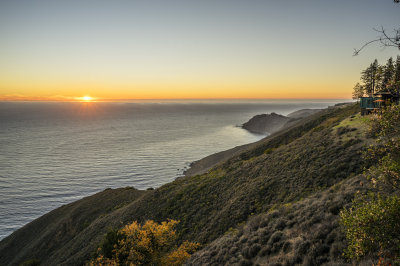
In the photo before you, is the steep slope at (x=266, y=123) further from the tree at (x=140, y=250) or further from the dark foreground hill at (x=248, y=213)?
the tree at (x=140, y=250)

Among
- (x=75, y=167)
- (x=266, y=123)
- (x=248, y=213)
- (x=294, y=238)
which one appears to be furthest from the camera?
(x=266, y=123)

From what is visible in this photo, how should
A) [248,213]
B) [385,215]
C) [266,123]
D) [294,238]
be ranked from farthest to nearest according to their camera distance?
[266,123]
[248,213]
[294,238]
[385,215]

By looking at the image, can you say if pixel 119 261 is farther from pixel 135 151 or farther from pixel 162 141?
pixel 162 141

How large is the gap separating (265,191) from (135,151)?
298 ft

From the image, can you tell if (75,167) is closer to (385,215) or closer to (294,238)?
(294,238)

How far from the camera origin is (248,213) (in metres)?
23.0

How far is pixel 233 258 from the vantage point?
14367 millimetres

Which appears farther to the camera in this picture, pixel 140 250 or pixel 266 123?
pixel 266 123

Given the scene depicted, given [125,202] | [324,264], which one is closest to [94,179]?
[125,202]

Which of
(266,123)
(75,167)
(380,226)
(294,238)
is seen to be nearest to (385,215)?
(380,226)

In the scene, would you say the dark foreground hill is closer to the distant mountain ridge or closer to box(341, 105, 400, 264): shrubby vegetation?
box(341, 105, 400, 264): shrubby vegetation

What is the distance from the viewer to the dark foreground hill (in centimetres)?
1397

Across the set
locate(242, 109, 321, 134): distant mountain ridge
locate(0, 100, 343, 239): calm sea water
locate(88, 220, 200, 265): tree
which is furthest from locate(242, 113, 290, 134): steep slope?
locate(88, 220, 200, 265): tree

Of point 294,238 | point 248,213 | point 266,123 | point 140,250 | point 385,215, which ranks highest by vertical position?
point 385,215
